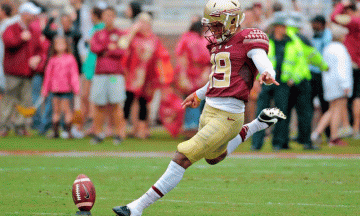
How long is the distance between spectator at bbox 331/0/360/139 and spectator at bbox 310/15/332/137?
10.9 inches

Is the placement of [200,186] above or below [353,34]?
above

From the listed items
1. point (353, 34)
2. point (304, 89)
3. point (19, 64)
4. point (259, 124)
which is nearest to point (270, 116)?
point (259, 124)

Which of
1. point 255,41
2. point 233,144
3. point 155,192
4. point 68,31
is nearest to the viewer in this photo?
point 155,192

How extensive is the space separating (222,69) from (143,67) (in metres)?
8.41

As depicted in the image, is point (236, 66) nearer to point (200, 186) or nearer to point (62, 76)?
point (200, 186)

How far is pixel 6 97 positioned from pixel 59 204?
8.93 m

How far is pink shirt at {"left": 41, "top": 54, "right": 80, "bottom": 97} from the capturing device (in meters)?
14.6

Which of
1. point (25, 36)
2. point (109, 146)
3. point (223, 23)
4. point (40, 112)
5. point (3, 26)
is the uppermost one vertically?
point (223, 23)

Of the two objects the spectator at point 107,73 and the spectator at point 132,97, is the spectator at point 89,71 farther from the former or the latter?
the spectator at point 132,97

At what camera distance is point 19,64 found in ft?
49.7

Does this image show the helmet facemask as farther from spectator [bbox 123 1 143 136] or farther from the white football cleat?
spectator [bbox 123 1 143 136]

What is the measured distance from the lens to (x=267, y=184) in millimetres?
8289

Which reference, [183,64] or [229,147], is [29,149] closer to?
[183,64]

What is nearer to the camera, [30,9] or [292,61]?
[292,61]
